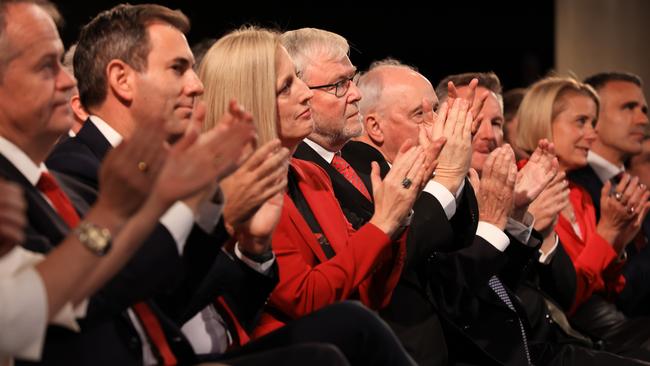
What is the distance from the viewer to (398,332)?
10.0 ft

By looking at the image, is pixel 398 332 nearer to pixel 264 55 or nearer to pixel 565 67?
pixel 264 55

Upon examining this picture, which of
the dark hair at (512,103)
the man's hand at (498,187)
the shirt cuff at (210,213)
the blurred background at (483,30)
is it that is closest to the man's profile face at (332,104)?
the man's hand at (498,187)

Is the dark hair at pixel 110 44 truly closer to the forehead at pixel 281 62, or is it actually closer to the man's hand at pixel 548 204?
the forehead at pixel 281 62

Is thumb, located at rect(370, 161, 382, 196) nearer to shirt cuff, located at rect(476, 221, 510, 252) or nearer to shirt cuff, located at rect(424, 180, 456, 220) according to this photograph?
shirt cuff, located at rect(424, 180, 456, 220)

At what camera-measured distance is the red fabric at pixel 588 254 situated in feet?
13.6

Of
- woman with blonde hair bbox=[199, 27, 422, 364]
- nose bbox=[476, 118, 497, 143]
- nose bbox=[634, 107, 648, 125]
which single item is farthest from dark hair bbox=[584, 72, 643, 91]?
woman with blonde hair bbox=[199, 27, 422, 364]

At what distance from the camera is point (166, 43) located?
270 cm

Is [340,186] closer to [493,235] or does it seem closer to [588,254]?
[493,235]

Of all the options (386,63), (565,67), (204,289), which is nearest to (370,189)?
(386,63)

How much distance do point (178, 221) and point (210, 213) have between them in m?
0.18

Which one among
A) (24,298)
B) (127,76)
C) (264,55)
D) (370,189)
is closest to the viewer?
(24,298)

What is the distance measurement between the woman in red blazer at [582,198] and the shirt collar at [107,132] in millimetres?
2138

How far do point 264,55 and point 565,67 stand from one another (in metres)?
4.88

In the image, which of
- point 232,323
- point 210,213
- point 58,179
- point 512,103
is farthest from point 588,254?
point 58,179
